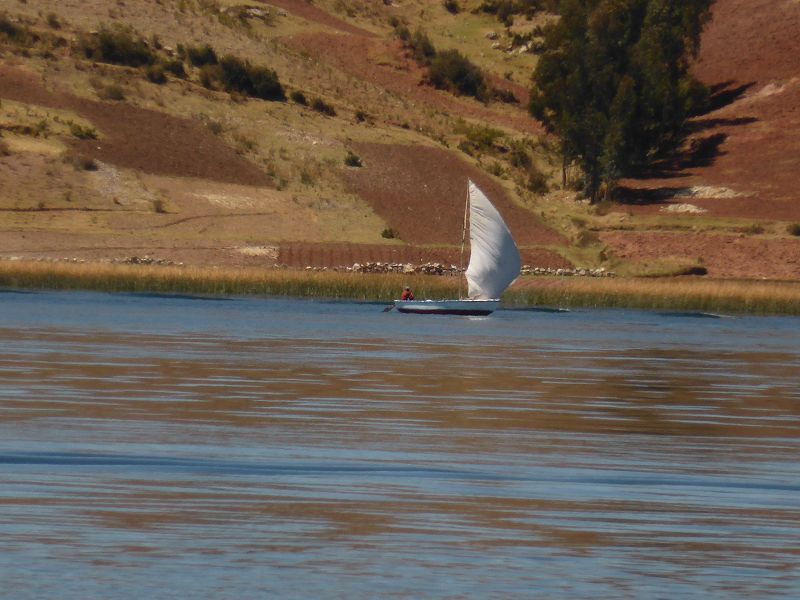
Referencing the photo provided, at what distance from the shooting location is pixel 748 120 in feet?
362

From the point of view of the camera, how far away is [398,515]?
15.5 meters

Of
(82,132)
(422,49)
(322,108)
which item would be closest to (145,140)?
(82,132)

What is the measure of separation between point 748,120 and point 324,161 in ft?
98.1

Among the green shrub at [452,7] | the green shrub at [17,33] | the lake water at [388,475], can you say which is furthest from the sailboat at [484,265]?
the green shrub at [452,7]

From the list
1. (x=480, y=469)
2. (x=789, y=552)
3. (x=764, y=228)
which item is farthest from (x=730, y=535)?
(x=764, y=228)

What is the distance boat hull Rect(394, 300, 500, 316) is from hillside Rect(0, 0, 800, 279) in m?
23.4

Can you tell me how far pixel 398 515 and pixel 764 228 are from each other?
7866cm

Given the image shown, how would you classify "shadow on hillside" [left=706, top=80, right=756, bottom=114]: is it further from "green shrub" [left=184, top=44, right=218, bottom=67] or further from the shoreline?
the shoreline

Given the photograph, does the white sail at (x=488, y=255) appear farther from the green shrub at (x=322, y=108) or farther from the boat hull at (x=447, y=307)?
the green shrub at (x=322, y=108)

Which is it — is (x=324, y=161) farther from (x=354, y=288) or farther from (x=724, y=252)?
(x=354, y=288)

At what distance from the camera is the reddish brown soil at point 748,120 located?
325 feet

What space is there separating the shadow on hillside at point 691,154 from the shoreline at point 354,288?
3364cm

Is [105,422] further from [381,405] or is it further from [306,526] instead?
[306,526]

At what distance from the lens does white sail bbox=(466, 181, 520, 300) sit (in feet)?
191
